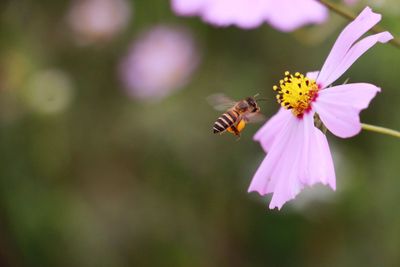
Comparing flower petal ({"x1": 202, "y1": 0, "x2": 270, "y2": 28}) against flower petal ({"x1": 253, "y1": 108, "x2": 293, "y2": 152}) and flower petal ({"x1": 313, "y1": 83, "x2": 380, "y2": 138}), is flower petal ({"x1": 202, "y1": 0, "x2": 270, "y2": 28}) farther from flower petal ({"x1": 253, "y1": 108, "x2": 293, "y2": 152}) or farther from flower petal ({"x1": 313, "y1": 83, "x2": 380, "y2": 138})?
flower petal ({"x1": 313, "y1": 83, "x2": 380, "y2": 138})

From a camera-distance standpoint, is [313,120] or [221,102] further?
[221,102]

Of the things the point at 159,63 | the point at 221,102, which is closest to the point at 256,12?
the point at 221,102

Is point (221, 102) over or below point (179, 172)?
below

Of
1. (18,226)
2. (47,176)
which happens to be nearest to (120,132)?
(47,176)

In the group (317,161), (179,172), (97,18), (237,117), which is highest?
(97,18)

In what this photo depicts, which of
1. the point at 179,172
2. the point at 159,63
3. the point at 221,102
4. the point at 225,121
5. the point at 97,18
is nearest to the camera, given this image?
the point at 225,121

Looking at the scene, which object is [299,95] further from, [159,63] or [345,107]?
[159,63]

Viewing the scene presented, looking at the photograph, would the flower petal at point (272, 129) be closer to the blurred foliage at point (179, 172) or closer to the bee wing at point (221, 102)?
the bee wing at point (221, 102)
